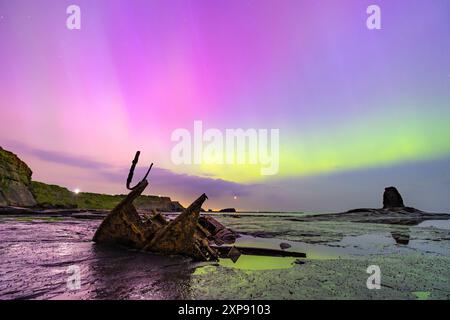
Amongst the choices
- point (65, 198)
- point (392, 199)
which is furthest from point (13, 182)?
point (392, 199)

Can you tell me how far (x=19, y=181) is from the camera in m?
59.1

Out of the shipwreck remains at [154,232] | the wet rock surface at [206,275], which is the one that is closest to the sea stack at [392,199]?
the wet rock surface at [206,275]

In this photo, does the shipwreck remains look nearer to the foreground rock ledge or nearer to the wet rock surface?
the foreground rock ledge

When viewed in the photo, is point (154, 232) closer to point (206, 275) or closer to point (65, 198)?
point (206, 275)

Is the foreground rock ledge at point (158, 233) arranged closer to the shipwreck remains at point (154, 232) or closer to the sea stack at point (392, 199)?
the shipwreck remains at point (154, 232)

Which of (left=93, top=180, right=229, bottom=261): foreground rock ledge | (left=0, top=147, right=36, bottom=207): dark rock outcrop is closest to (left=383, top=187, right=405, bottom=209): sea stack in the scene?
(left=93, top=180, right=229, bottom=261): foreground rock ledge

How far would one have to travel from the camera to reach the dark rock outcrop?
179 ft

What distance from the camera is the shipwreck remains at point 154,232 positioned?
8812 mm

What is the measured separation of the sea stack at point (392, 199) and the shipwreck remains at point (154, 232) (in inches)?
2433

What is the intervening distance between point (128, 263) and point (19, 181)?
66605 mm

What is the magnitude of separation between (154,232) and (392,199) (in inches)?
2549
